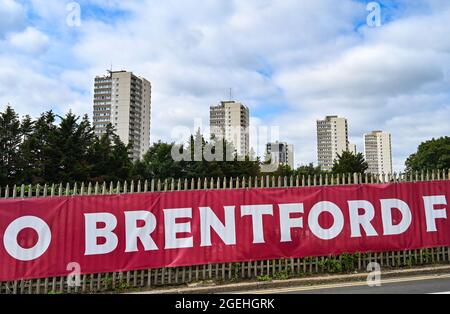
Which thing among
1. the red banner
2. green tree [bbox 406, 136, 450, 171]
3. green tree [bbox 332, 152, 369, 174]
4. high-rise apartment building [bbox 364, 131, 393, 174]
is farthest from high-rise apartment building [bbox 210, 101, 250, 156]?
the red banner

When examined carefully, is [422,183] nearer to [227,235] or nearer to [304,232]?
[304,232]

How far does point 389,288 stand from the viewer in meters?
7.24

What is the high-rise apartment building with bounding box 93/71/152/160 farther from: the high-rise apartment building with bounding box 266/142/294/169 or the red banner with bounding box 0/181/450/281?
the red banner with bounding box 0/181/450/281

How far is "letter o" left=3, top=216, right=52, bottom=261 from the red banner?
0.06 feet

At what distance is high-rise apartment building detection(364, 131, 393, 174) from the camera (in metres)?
123

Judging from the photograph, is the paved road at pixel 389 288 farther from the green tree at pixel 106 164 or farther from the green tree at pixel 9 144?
the green tree at pixel 106 164

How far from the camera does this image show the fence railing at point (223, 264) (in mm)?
7363

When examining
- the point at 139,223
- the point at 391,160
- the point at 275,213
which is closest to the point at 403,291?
the point at 275,213

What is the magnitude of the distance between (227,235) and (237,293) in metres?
1.35

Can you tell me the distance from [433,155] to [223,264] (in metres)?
73.7

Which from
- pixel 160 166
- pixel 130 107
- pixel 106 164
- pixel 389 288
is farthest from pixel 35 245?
pixel 130 107

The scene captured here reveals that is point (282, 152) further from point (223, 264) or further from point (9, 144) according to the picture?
point (223, 264)
